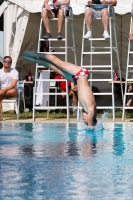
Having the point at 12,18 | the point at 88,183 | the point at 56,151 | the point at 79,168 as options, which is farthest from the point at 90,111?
the point at 12,18

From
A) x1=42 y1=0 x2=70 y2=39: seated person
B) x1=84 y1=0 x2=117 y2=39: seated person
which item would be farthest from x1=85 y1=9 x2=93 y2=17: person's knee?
x1=42 y1=0 x2=70 y2=39: seated person

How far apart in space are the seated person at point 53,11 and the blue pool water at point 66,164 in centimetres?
325

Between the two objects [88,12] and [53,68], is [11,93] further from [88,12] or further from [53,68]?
[53,68]

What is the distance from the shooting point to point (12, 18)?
1526 centimetres

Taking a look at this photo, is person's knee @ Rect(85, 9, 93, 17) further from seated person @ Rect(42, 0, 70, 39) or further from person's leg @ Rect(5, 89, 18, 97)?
person's leg @ Rect(5, 89, 18, 97)

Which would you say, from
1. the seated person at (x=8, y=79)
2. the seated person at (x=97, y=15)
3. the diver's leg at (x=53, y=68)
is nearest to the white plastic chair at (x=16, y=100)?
the seated person at (x=8, y=79)

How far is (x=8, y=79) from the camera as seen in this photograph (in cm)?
1407

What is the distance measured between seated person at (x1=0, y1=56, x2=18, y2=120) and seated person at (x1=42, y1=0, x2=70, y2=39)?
112cm

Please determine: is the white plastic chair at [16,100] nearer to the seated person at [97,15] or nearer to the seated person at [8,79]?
the seated person at [8,79]

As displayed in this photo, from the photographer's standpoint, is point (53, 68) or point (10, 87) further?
point (10, 87)

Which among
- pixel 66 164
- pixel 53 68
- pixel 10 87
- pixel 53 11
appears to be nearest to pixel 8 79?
pixel 10 87

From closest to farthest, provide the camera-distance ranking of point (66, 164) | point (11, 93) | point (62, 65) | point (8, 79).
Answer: point (66, 164) < point (62, 65) < point (11, 93) < point (8, 79)

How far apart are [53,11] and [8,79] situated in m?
1.81

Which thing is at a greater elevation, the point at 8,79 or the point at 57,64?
the point at 57,64
